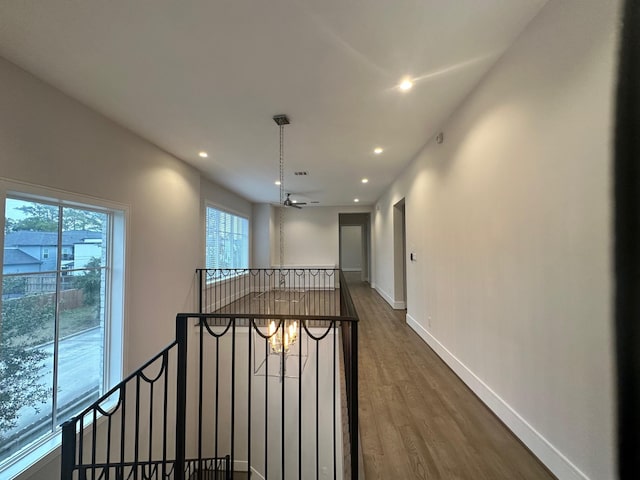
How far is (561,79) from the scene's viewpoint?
1473mm

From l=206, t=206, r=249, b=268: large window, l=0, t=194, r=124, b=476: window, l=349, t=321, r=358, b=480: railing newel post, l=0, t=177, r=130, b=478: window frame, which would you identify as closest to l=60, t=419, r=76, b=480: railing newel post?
l=0, t=194, r=124, b=476: window

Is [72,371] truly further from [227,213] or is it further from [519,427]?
[227,213]

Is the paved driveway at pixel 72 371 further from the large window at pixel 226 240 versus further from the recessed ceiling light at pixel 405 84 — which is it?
the recessed ceiling light at pixel 405 84

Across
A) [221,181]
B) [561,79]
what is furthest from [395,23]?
[221,181]

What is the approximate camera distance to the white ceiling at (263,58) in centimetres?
156

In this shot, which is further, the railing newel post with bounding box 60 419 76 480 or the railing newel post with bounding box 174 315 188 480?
the railing newel post with bounding box 174 315 188 480

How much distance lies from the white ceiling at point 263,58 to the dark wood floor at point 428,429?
291cm

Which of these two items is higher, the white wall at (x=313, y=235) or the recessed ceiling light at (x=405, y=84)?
the recessed ceiling light at (x=405, y=84)

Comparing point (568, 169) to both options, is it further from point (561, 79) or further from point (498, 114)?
point (498, 114)

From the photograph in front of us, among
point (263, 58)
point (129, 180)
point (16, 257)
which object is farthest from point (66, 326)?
point (263, 58)

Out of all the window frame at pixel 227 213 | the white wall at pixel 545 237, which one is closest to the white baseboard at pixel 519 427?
the white wall at pixel 545 237

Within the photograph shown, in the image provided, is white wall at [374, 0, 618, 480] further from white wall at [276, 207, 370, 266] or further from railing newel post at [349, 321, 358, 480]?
white wall at [276, 207, 370, 266]

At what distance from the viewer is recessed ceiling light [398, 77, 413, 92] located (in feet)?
7.29

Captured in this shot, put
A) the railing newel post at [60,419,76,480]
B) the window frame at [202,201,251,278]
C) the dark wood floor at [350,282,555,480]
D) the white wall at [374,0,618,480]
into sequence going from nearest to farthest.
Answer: the white wall at [374,0,618,480], the railing newel post at [60,419,76,480], the dark wood floor at [350,282,555,480], the window frame at [202,201,251,278]
